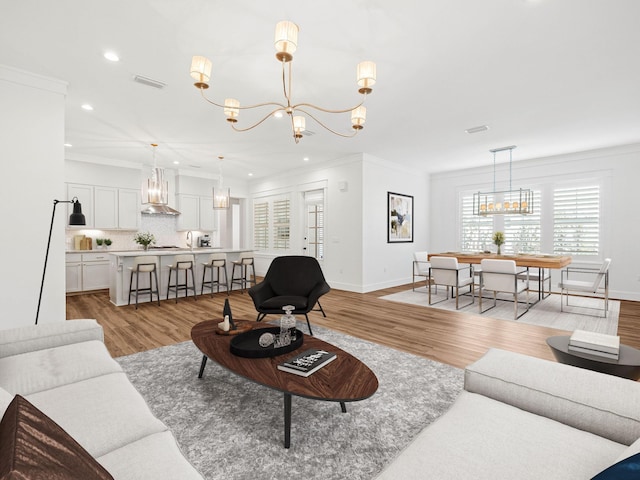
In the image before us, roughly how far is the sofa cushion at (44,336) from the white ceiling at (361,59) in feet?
7.86

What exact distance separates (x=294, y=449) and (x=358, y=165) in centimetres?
567

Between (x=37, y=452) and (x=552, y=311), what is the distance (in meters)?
6.17

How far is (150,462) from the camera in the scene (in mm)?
1052

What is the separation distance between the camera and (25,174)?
3.37 m

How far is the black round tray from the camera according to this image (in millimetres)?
2105

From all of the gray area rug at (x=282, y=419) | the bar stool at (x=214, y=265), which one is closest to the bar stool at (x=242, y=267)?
the bar stool at (x=214, y=265)

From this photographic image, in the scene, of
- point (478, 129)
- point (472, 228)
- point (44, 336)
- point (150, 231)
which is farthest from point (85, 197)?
point (472, 228)

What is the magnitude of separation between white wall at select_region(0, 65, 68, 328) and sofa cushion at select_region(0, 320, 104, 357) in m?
1.74

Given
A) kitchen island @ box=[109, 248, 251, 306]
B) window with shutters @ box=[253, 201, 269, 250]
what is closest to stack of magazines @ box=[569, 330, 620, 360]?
kitchen island @ box=[109, 248, 251, 306]

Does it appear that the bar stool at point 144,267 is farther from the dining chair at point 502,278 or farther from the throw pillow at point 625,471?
the throw pillow at point 625,471

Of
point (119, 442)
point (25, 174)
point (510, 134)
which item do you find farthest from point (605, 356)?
point (25, 174)

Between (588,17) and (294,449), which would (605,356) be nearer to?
(294,449)

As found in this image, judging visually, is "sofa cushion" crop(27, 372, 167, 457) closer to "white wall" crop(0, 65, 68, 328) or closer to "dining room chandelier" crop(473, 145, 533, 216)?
"white wall" crop(0, 65, 68, 328)

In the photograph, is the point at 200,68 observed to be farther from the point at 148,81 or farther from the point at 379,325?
the point at 379,325
